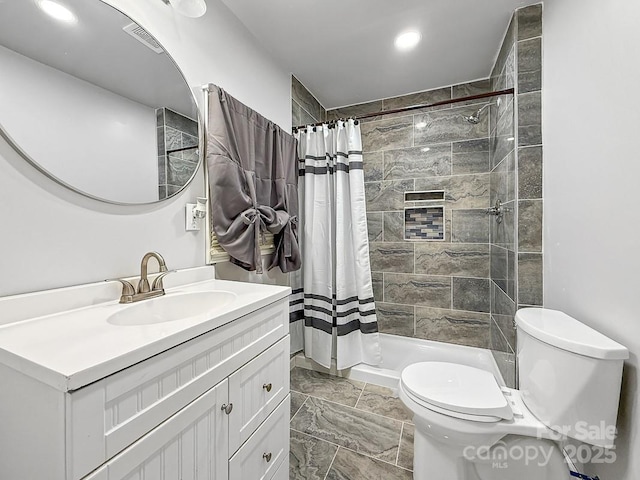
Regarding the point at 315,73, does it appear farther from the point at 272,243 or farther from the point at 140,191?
the point at 140,191

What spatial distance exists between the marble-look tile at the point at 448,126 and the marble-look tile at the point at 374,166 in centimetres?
35

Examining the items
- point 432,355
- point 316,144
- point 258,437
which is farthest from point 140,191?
point 432,355

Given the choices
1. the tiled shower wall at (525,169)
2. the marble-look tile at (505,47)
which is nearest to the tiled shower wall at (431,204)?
the marble-look tile at (505,47)

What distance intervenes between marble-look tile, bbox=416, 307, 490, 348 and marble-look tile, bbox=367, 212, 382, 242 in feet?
2.44

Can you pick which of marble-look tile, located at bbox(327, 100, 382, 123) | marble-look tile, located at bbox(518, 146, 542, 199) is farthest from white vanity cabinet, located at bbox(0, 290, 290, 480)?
marble-look tile, located at bbox(327, 100, 382, 123)

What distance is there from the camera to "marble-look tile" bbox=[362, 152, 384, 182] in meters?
2.54

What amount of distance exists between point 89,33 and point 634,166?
185cm

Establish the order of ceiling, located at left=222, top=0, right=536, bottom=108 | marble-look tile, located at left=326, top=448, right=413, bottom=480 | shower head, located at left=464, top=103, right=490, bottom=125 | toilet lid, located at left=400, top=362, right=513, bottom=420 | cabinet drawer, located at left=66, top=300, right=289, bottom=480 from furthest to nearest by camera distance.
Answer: shower head, located at left=464, top=103, right=490, bottom=125, ceiling, located at left=222, top=0, right=536, bottom=108, marble-look tile, located at left=326, top=448, right=413, bottom=480, toilet lid, located at left=400, top=362, right=513, bottom=420, cabinet drawer, located at left=66, top=300, right=289, bottom=480

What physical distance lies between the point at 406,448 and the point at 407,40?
2482 millimetres

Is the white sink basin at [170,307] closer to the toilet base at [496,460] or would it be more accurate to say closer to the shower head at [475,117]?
the toilet base at [496,460]

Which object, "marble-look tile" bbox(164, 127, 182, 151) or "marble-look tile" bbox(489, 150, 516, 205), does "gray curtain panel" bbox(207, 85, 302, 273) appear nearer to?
"marble-look tile" bbox(164, 127, 182, 151)

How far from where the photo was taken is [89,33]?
3.08 ft

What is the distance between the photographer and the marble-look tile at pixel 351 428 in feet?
4.66

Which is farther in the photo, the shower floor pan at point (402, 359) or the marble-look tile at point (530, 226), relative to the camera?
the shower floor pan at point (402, 359)
